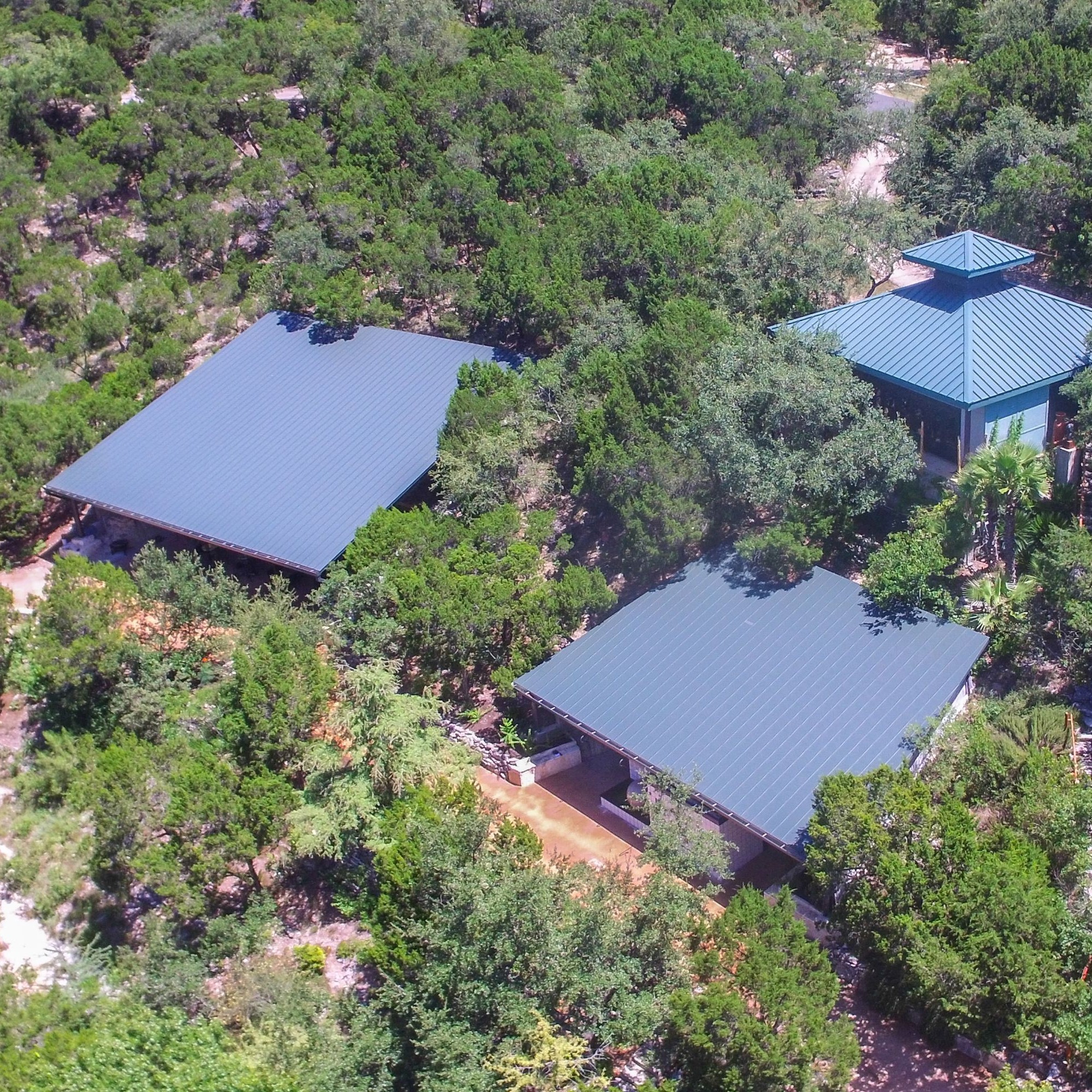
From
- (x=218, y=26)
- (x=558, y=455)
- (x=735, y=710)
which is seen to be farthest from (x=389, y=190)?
(x=735, y=710)

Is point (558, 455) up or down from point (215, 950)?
up

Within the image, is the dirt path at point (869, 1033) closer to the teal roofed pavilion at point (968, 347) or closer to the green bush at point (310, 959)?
the green bush at point (310, 959)

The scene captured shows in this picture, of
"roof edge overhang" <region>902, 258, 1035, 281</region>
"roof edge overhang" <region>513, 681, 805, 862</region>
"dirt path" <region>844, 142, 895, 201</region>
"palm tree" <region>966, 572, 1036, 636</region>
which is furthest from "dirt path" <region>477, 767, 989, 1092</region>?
"dirt path" <region>844, 142, 895, 201</region>

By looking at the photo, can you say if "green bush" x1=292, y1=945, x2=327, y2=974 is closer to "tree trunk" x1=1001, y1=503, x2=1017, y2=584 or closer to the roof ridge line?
"tree trunk" x1=1001, y1=503, x2=1017, y2=584

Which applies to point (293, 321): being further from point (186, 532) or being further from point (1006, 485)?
point (1006, 485)

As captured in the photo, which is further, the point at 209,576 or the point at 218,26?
the point at 218,26

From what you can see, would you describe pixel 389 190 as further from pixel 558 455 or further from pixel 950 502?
pixel 950 502
